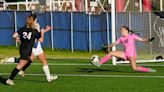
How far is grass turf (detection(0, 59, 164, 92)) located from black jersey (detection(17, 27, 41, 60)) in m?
0.81

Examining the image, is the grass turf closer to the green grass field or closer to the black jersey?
the green grass field

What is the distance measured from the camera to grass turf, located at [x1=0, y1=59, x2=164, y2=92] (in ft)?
49.1

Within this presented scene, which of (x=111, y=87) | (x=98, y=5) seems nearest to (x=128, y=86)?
(x=111, y=87)

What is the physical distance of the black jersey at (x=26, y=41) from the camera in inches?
627

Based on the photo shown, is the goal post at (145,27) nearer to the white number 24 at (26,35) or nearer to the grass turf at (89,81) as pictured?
the grass turf at (89,81)

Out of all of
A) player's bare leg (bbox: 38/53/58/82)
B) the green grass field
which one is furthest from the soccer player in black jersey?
the green grass field

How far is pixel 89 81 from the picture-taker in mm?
16812

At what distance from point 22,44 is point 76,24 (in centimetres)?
2041

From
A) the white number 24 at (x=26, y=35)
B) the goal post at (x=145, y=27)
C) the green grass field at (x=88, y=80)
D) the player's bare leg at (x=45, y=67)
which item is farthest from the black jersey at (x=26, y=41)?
the goal post at (x=145, y=27)

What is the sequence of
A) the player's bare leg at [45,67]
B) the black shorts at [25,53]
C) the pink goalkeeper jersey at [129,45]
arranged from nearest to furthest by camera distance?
the black shorts at [25,53]
the player's bare leg at [45,67]
the pink goalkeeper jersey at [129,45]

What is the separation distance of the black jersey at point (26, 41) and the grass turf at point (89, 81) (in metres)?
0.81

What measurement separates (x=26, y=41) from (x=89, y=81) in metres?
2.11

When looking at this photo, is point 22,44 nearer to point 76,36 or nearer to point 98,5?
point 76,36

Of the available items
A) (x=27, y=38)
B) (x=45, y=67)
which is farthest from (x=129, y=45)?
(x=27, y=38)
